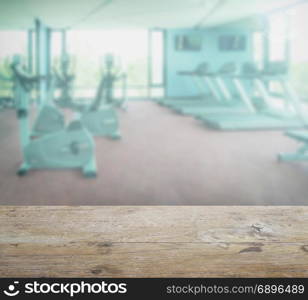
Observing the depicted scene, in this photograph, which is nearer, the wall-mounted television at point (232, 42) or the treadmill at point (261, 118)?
the treadmill at point (261, 118)

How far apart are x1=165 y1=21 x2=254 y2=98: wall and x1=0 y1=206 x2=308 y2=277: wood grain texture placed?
822 cm

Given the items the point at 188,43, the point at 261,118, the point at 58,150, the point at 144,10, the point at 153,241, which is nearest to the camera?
the point at 153,241

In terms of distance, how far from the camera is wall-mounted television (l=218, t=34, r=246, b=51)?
9.16m

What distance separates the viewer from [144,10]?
6.06m

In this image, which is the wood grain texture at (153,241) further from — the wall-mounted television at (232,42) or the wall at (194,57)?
the wall-mounted television at (232,42)

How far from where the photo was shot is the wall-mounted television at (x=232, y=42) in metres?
9.16

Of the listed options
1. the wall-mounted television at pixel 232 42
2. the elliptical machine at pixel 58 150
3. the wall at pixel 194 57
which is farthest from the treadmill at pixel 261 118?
the wall-mounted television at pixel 232 42

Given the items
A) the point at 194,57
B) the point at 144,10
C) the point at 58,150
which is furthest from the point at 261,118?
the point at 194,57

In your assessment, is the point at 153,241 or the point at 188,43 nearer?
the point at 153,241

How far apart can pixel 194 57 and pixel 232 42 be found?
0.90 meters

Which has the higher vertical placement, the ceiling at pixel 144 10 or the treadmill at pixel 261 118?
the ceiling at pixel 144 10

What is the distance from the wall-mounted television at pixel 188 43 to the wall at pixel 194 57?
71 mm

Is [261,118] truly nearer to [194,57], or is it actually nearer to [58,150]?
[58,150]

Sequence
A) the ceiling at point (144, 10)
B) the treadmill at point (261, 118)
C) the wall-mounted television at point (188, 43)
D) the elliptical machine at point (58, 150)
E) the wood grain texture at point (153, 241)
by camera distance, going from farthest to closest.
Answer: the wall-mounted television at point (188, 43)
the ceiling at point (144, 10)
the treadmill at point (261, 118)
the elliptical machine at point (58, 150)
the wood grain texture at point (153, 241)
